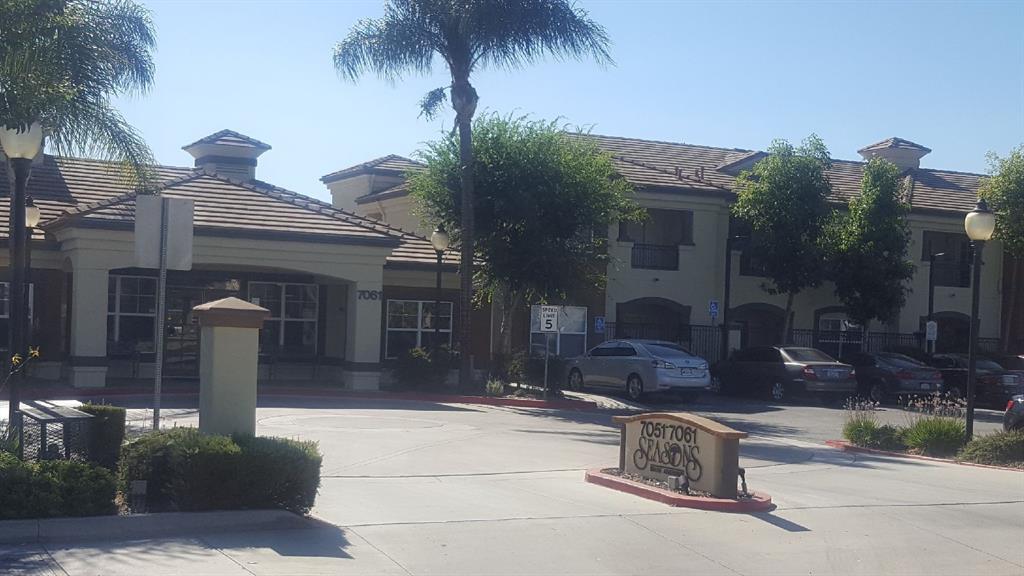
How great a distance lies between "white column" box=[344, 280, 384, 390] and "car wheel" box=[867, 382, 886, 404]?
1428 cm

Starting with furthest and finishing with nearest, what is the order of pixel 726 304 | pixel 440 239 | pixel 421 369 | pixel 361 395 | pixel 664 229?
1. pixel 664 229
2. pixel 726 304
3. pixel 421 369
4. pixel 440 239
5. pixel 361 395

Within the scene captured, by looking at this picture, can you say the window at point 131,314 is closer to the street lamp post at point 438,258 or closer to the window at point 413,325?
the window at point 413,325

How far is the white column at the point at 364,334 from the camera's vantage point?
2584 cm

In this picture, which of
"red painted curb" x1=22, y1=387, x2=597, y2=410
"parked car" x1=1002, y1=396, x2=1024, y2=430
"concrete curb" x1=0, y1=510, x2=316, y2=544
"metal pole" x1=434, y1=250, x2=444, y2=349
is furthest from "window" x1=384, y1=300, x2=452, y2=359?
"concrete curb" x1=0, y1=510, x2=316, y2=544

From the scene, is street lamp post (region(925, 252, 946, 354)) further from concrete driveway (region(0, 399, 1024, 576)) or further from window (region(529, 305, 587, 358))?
concrete driveway (region(0, 399, 1024, 576))

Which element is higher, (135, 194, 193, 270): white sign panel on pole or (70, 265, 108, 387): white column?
(135, 194, 193, 270): white sign panel on pole

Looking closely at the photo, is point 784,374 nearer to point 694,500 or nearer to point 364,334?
point 364,334

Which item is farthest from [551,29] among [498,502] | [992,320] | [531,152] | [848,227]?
[992,320]

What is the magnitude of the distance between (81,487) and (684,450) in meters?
6.26

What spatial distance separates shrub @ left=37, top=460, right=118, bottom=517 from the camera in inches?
357

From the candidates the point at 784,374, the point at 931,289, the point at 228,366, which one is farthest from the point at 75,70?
the point at 931,289

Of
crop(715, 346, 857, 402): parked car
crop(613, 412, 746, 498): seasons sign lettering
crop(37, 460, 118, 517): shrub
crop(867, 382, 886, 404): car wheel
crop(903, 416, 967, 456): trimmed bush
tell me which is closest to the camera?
crop(37, 460, 118, 517): shrub

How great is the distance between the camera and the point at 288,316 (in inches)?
1126

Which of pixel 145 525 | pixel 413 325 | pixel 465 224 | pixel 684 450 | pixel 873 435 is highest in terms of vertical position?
pixel 465 224
